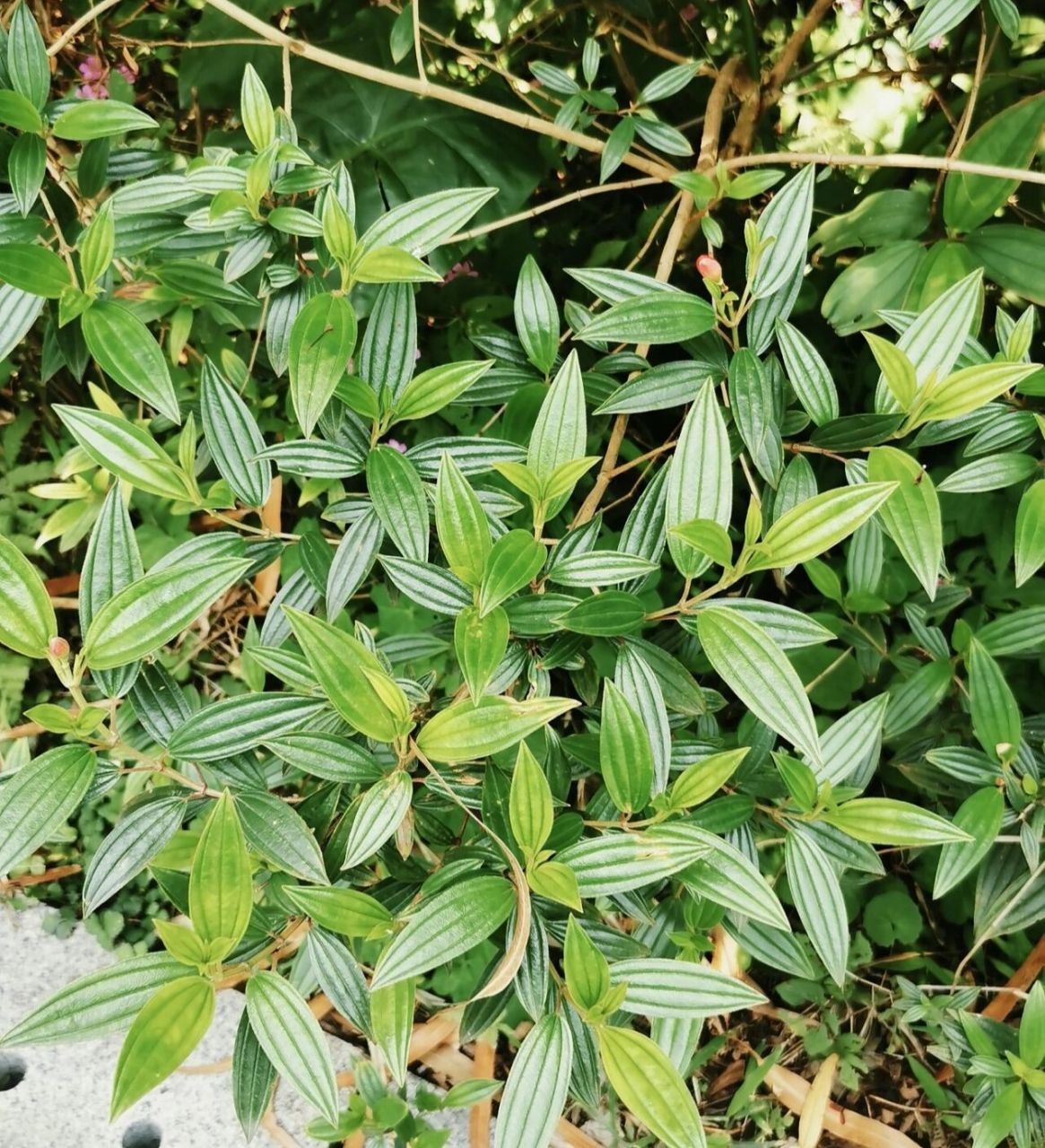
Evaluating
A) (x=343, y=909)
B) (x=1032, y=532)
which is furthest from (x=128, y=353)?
(x=1032, y=532)

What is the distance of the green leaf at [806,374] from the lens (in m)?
0.67

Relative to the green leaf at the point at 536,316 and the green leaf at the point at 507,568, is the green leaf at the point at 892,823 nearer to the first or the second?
the green leaf at the point at 507,568

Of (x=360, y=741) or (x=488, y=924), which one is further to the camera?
(x=360, y=741)

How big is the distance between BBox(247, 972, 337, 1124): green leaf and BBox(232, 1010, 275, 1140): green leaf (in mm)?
58

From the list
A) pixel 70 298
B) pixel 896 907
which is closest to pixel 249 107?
pixel 70 298

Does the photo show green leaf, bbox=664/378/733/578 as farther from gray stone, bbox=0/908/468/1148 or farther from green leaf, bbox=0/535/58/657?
gray stone, bbox=0/908/468/1148

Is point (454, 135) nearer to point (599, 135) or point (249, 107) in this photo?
point (599, 135)

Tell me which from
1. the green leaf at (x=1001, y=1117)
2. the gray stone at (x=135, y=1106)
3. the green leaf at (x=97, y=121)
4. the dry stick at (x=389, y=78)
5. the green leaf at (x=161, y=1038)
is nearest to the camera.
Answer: the green leaf at (x=161, y=1038)

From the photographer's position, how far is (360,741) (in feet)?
2.03

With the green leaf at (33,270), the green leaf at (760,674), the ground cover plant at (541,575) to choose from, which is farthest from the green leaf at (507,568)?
the green leaf at (33,270)

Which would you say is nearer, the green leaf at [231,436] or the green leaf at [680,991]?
the green leaf at [680,991]

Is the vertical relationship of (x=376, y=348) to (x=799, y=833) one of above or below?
above

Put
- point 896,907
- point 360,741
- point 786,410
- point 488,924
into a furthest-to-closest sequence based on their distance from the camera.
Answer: point 896,907, point 786,410, point 360,741, point 488,924

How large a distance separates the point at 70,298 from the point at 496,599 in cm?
39
